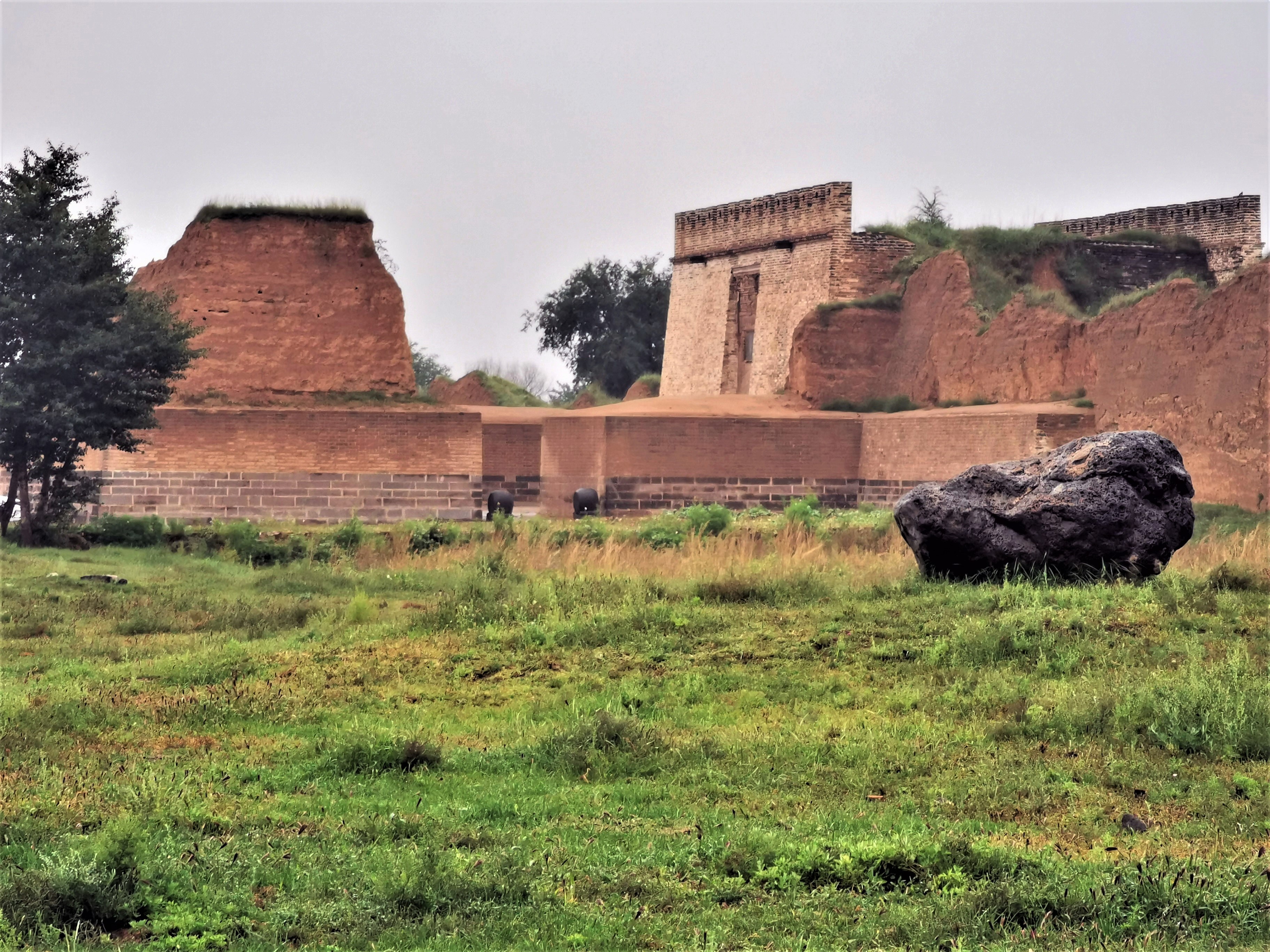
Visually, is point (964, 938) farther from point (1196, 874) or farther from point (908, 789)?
point (908, 789)

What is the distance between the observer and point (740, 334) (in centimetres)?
3259

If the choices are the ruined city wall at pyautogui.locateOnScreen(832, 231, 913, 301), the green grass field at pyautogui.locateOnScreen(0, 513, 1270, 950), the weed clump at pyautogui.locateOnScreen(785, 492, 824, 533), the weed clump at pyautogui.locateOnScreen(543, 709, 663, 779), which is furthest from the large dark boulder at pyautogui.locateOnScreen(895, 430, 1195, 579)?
the ruined city wall at pyautogui.locateOnScreen(832, 231, 913, 301)

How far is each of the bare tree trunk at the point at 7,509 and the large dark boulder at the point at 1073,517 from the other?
439 inches

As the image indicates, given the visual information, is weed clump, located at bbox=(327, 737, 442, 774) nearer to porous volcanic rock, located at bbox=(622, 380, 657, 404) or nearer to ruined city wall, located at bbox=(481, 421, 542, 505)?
ruined city wall, located at bbox=(481, 421, 542, 505)

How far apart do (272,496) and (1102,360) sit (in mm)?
12185

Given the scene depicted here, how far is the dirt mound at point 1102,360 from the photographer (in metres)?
16.6

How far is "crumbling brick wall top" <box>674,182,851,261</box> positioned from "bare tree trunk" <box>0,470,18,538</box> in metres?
17.6

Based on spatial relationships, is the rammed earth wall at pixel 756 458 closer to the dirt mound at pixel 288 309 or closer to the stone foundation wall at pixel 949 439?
the stone foundation wall at pixel 949 439

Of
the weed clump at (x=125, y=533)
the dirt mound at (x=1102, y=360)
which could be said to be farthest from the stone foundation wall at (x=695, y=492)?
the weed clump at (x=125, y=533)

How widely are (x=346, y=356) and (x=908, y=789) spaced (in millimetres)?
16859

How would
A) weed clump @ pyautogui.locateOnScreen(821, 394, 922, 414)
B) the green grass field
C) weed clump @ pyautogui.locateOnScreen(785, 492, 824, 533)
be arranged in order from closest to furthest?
the green grass field
weed clump @ pyautogui.locateOnScreen(785, 492, 824, 533)
weed clump @ pyautogui.locateOnScreen(821, 394, 922, 414)

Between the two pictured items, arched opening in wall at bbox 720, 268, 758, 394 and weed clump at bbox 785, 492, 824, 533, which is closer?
weed clump at bbox 785, 492, 824, 533

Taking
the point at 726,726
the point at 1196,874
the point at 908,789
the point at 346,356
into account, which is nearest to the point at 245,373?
the point at 346,356

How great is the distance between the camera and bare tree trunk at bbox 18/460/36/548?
15.8 m
